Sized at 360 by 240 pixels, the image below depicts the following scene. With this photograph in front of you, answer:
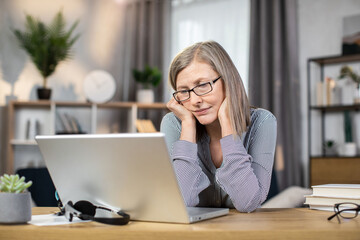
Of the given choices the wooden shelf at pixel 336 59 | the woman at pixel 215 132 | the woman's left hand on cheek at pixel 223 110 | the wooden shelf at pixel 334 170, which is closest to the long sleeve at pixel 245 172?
the woman at pixel 215 132

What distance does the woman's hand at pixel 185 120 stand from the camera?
1465 mm

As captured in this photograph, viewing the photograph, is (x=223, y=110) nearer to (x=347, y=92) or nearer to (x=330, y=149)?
(x=347, y=92)

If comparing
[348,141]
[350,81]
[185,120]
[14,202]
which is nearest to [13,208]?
[14,202]

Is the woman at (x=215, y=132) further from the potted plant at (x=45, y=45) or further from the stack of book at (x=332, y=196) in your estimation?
the potted plant at (x=45, y=45)

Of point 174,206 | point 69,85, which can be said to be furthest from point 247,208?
point 69,85

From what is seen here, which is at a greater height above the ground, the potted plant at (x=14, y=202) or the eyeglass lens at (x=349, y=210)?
the potted plant at (x=14, y=202)

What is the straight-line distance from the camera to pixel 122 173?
3.25 feet

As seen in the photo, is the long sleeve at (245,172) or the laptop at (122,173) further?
the long sleeve at (245,172)

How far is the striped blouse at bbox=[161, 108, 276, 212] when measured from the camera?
130cm

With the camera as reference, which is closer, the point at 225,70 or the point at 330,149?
the point at 225,70

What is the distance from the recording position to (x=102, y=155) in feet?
3.25

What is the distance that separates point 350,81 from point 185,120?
2784 millimetres

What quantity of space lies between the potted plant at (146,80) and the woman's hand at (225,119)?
305 cm

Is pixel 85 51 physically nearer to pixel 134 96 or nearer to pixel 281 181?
pixel 134 96
